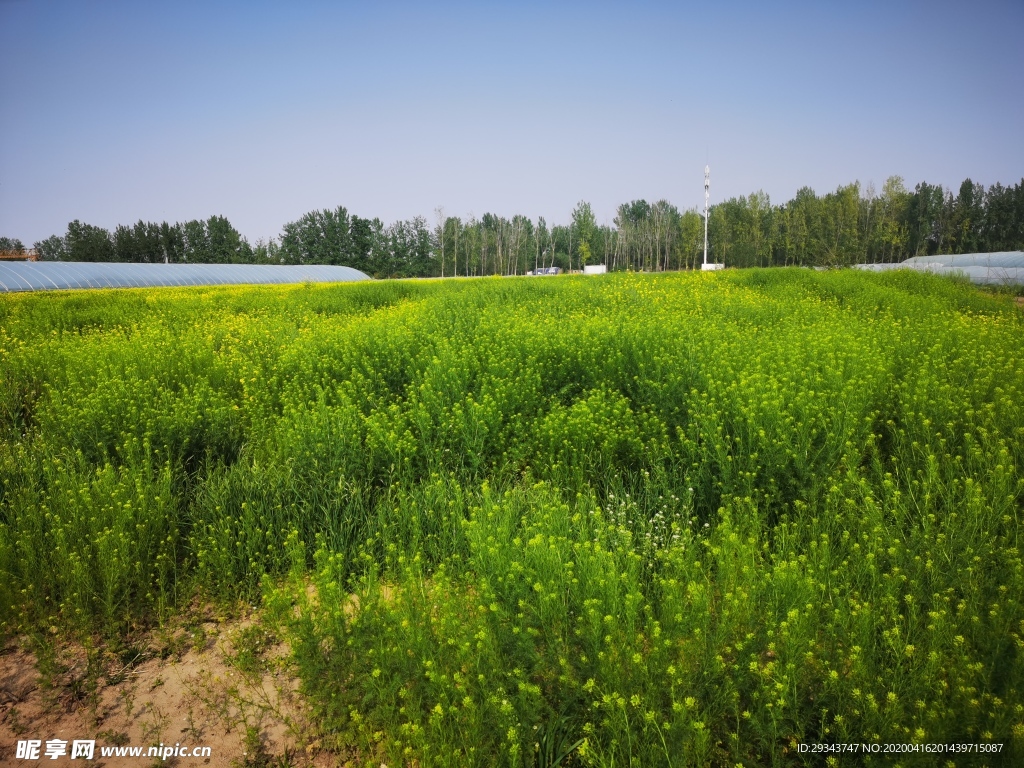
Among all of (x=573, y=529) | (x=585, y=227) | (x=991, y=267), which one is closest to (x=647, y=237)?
(x=585, y=227)

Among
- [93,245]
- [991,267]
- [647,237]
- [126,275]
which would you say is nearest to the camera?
[991,267]

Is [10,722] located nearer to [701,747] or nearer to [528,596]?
[528,596]

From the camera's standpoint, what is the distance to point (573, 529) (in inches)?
138

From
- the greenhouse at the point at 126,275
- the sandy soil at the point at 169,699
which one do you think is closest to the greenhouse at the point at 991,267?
the sandy soil at the point at 169,699

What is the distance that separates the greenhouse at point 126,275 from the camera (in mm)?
23422

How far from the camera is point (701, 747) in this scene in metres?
1.98

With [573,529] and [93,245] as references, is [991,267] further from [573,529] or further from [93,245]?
[93,245]

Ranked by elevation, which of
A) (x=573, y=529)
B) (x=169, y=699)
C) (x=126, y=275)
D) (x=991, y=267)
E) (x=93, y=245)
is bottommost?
(x=169, y=699)

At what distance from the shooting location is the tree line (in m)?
52.4

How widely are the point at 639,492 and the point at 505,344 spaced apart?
316 centimetres

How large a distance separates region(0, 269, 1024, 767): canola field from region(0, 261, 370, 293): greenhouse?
21609mm

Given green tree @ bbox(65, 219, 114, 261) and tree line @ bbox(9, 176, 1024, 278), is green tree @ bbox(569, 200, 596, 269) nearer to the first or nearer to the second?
tree line @ bbox(9, 176, 1024, 278)

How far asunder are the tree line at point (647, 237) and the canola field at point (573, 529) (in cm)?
4622

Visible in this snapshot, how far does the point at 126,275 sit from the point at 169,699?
3242 centimetres
